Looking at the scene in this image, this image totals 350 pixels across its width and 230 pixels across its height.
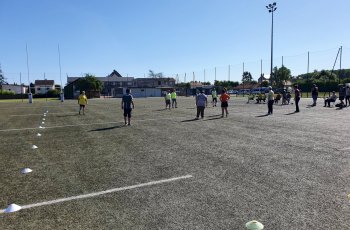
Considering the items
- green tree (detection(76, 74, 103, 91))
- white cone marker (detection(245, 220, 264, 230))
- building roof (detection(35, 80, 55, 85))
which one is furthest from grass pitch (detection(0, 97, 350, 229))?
building roof (detection(35, 80, 55, 85))

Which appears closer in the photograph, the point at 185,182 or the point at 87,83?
the point at 185,182

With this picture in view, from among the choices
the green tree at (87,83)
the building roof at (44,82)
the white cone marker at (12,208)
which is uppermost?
the building roof at (44,82)

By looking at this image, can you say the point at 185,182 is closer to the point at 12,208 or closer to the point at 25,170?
the point at 12,208

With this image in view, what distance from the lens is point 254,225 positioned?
388cm

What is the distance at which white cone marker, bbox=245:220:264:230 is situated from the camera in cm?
383

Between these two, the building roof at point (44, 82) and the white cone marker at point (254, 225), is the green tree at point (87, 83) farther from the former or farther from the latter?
the white cone marker at point (254, 225)

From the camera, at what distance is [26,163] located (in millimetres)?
7762

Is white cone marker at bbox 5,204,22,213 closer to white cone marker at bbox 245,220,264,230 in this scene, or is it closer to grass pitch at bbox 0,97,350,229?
grass pitch at bbox 0,97,350,229

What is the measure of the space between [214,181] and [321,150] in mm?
4015

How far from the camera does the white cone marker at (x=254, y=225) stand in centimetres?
383

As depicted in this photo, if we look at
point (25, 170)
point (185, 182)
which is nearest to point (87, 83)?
point (25, 170)

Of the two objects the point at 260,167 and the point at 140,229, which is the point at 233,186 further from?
the point at 140,229

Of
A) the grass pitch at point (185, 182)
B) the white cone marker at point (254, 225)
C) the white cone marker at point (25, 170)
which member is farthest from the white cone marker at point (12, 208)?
the white cone marker at point (254, 225)

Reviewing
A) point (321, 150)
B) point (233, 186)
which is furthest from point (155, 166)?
point (321, 150)
